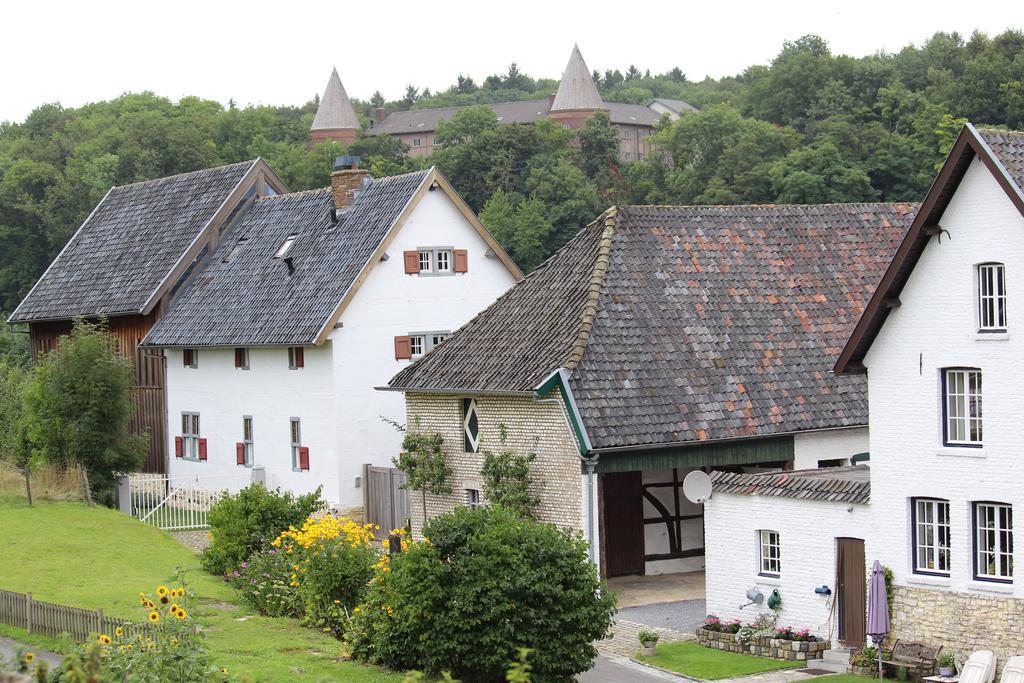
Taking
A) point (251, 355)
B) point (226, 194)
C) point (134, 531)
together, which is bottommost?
point (134, 531)

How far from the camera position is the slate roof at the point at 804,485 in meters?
23.0

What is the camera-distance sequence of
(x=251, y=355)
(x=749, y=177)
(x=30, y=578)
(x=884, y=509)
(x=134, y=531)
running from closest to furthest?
(x=884, y=509), (x=30, y=578), (x=134, y=531), (x=251, y=355), (x=749, y=177)

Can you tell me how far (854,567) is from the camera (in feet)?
74.8

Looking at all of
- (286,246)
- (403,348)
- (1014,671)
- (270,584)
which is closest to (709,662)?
(1014,671)

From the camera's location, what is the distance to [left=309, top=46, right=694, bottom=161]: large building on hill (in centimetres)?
16725

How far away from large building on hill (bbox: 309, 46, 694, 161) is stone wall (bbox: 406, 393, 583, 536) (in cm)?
12809

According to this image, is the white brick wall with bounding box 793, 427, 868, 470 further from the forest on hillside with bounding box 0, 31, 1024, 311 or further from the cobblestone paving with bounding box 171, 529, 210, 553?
the forest on hillside with bounding box 0, 31, 1024, 311

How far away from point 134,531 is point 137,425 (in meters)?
13.3

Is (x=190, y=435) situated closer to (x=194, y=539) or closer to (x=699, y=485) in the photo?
(x=194, y=539)

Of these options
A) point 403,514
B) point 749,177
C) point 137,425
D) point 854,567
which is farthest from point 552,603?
point 749,177

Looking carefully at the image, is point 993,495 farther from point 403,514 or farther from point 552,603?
point 403,514

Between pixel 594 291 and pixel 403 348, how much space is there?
11.3 metres

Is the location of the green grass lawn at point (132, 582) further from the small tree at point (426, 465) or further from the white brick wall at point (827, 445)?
the white brick wall at point (827, 445)

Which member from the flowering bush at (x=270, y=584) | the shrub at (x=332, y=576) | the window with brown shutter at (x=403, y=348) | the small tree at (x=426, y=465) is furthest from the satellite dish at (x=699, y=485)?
the window with brown shutter at (x=403, y=348)
